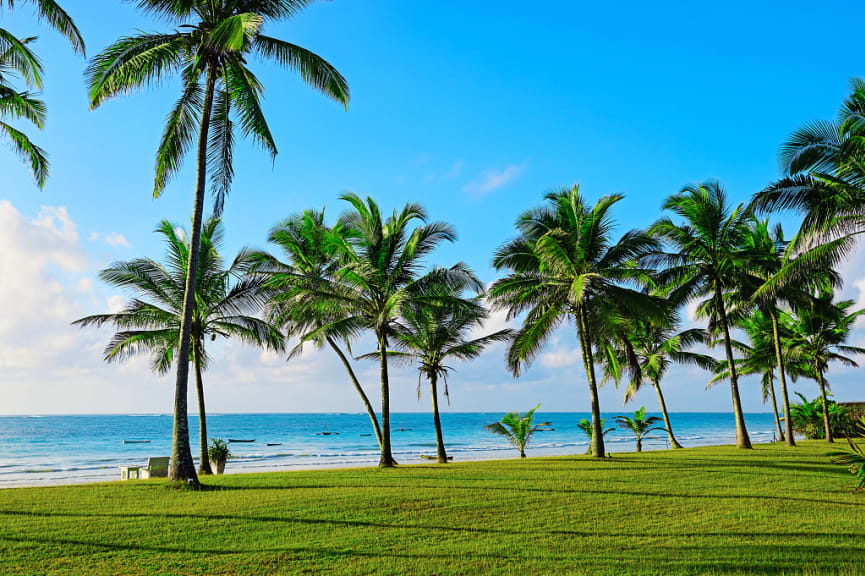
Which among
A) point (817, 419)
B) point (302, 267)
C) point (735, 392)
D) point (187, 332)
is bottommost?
point (817, 419)

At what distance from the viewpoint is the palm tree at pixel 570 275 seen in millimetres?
17547

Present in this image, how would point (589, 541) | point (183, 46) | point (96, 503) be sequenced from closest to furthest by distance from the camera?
point (589, 541), point (96, 503), point (183, 46)

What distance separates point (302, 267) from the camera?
19.8 metres

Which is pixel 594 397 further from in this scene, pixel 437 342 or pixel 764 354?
pixel 764 354

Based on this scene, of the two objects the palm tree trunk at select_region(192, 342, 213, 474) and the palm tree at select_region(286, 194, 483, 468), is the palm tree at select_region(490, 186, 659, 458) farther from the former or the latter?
the palm tree trunk at select_region(192, 342, 213, 474)

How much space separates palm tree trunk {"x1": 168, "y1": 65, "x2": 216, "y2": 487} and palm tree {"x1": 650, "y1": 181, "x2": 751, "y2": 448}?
1533 cm

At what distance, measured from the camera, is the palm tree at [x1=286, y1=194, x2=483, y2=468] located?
16.6 metres

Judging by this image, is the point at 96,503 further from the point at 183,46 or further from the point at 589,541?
the point at 183,46

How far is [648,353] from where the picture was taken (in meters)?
27.7

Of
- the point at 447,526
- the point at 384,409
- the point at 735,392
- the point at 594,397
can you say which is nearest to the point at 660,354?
the point at 735,392

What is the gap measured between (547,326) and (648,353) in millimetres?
11515

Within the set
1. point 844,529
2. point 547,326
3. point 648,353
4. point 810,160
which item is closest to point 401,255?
point 547,326

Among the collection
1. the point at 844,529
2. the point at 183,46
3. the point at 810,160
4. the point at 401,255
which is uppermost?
the point at 183,46

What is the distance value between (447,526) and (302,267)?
1342 cm
